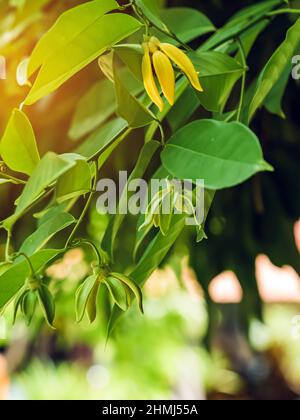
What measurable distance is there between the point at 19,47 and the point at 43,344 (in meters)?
2.23

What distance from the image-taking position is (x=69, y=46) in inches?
12.8

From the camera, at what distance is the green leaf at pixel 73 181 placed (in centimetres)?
31

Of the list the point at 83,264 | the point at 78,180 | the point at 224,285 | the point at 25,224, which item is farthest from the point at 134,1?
the point at 224,285

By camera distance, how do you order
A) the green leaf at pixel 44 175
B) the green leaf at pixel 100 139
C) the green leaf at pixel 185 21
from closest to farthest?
the green leaf at pixel 44 175 < the green leaf at pixel 100 139 < the green leaf at pixel 185 21

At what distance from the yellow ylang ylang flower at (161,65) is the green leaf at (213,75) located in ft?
0.11

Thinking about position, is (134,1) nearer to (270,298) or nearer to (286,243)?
(286,243)

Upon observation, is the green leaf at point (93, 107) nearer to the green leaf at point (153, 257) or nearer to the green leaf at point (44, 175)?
the green leaf at point (153, 257)

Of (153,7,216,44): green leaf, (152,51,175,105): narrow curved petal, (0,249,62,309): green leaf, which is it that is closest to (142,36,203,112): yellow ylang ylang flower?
(152,51,175,105): narrow curved petal

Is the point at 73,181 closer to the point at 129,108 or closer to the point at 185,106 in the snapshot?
the point at 129,108

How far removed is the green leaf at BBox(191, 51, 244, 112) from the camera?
35 cm

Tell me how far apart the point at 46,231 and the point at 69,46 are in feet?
0.32

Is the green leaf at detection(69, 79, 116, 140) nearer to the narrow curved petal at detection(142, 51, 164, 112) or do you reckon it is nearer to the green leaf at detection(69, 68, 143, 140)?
the green leaf at detection(69, 68, 143, 140)

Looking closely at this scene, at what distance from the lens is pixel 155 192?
14.0 inches

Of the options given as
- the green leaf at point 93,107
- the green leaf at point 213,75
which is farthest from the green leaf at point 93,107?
the green leaf at point 213,75
